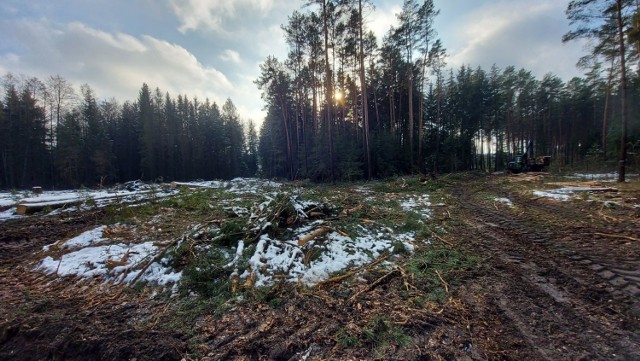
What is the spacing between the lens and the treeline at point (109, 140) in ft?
95.9

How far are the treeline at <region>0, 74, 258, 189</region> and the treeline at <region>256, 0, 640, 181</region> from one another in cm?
1058

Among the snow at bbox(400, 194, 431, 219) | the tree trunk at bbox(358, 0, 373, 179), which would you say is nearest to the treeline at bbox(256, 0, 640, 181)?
the tree trunk at bbox(358, 0, 373, 179)

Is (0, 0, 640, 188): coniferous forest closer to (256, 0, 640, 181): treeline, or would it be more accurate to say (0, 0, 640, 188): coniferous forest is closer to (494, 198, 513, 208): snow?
(256, 0, 640, 181): treeline

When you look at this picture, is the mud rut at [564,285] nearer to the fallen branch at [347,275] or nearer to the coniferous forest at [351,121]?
the fallen branch at [347,275]

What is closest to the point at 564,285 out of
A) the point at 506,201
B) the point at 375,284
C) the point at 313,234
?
the point at 375,284

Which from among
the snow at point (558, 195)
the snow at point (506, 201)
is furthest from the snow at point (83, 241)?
the snow at point (558, 195)

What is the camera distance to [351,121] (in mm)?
31797

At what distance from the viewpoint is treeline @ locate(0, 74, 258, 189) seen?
95.9 feet

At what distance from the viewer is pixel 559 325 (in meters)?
2.48

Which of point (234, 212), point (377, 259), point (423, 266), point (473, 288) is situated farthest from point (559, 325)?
point (234, 212)

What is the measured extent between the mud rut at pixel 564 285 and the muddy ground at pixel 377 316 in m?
0.01

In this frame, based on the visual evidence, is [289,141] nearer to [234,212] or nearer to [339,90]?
[339,90]

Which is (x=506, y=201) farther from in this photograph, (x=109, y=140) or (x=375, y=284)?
(x=109, y=140)

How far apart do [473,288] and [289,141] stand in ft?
95.6
